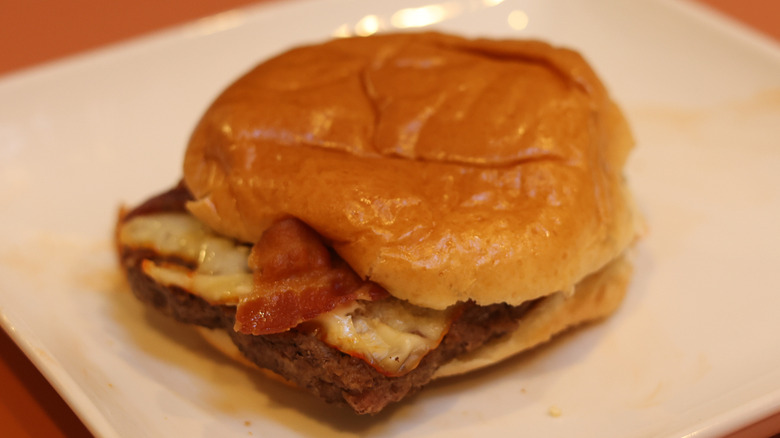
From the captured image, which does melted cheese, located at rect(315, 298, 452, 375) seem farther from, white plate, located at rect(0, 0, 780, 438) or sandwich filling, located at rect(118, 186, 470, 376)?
white plate, located at rect(0, 0, 780, 438)

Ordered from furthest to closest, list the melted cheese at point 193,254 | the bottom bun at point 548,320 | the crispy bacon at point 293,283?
the bottom bun at point 548,320
the melted cheese at point 193,254
the crispy bacon at point 293,283

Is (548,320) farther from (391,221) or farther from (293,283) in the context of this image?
(293,283)

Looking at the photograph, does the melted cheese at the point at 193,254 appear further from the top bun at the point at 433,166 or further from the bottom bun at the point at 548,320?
the bottom bun at the point at 548,320

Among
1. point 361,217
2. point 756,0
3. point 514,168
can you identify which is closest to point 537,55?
point 514,168

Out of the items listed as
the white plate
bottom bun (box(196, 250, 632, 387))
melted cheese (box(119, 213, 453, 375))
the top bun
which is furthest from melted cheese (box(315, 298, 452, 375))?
the white plate

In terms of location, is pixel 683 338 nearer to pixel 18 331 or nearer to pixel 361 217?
pixel 361 217

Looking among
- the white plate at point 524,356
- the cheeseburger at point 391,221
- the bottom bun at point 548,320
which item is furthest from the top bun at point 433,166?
the white plate at point 524,356

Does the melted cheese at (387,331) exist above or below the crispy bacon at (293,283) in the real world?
below
